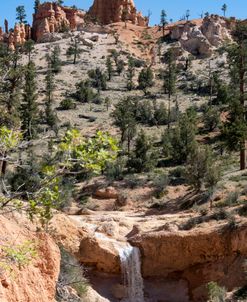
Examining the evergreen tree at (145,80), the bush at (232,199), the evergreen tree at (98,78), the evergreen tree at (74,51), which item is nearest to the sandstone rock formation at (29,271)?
the bush at (232,199)

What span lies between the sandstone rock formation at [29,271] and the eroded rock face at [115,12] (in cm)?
11237

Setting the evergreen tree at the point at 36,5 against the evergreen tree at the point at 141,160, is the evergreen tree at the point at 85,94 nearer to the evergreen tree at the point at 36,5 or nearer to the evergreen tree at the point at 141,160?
the evergreen tree at the point at 141,160

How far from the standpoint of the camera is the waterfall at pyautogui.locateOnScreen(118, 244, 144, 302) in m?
23.9

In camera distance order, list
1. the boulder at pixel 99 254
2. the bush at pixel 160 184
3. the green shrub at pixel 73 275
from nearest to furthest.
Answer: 1. the green shrub at pixel 73 275
2. the boulder at pixel 99 254
3. the bush at pixel 160 184

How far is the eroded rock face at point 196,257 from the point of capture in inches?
888

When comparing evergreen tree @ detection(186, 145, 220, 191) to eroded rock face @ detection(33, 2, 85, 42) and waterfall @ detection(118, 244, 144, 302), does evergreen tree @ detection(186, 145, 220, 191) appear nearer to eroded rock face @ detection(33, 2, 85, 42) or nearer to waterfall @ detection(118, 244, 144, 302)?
waterfall @ detection(118, 244, 144, 302)

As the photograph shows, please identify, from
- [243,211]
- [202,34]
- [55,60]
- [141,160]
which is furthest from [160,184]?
[202,34]

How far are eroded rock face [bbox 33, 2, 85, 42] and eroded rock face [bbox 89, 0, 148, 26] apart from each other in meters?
4.21

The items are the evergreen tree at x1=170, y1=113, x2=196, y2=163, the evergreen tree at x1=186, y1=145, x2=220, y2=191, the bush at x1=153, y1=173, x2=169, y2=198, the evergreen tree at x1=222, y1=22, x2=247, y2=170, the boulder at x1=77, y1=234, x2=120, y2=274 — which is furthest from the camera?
the evergreen tree at x1=170, y1=113, x2=196, y2=163

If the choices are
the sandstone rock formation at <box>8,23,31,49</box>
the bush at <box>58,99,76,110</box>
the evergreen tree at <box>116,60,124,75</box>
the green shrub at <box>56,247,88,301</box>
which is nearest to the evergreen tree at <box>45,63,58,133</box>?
the bush at <box>58,99,76,110</box>

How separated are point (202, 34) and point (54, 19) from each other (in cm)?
3797

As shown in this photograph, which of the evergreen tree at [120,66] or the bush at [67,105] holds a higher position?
the evergreen tree at [120,66]

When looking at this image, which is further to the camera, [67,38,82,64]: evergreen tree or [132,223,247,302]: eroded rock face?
[67,38,82,64]: evergreen tree

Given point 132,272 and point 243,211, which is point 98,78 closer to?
point 132,272
